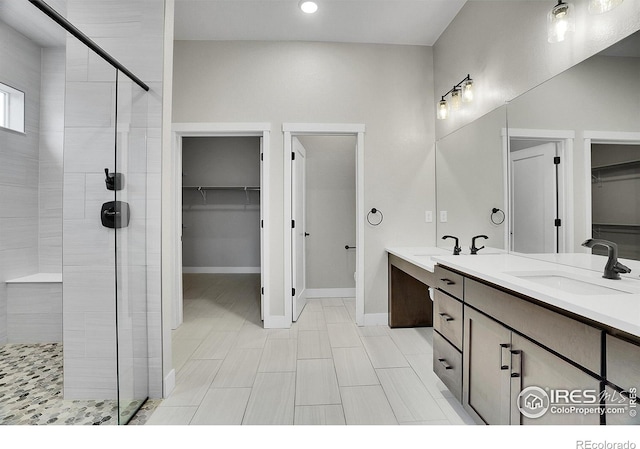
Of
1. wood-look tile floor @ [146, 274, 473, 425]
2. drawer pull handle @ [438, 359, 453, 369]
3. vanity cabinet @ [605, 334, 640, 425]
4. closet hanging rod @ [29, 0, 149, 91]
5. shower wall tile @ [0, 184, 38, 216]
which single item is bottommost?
Answer: wood-look tile floor @ [146, 274, 473, 425]

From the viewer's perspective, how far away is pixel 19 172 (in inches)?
41.9

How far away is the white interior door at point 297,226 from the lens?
126 inches

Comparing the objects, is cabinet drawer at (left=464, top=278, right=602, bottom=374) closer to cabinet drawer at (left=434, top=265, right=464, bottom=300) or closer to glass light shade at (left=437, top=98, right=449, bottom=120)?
cabinet drawer at (left=434, top=265, right=464, bottom=300)

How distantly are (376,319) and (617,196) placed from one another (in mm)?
2238

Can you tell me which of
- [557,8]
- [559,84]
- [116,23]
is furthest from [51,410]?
[557,8]

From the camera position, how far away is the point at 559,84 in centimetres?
172

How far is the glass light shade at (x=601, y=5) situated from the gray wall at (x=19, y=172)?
Result: 2.41 metres

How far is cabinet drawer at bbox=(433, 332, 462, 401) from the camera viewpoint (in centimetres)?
167

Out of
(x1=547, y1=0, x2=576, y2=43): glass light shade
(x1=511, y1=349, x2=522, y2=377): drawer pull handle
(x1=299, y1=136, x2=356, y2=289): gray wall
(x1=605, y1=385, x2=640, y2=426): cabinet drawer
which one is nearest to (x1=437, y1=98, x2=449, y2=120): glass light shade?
(x1=547, y1=0, x2=576, y2=43): glass light shade

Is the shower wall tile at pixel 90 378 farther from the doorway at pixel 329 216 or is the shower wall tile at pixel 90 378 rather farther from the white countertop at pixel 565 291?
the doorway at pixel 329 216

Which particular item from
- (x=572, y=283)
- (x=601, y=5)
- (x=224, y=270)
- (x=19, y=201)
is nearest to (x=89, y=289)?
(x=19, y=201)

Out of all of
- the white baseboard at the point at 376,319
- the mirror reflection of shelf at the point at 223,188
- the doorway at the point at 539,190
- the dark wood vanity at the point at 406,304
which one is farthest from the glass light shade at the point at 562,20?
the mirror reflection of shelf at the point at 223,188

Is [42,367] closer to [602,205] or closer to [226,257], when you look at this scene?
[602,205]

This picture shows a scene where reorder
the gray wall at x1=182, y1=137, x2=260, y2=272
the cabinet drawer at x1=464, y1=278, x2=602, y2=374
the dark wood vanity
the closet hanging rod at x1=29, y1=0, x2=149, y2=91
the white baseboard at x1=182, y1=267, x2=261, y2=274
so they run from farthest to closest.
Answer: the white baseboard at x1=182, y1=267, x2=261, y2=274, the gray wall at x1=182, y1=137, x2=260, y2=272, the dark wood vanity, the closet hanging rod at x1=29, y1=0, x2=149, y2=91, the cabinet drawer at x1=464, y1=278, x2=602, y2=374
